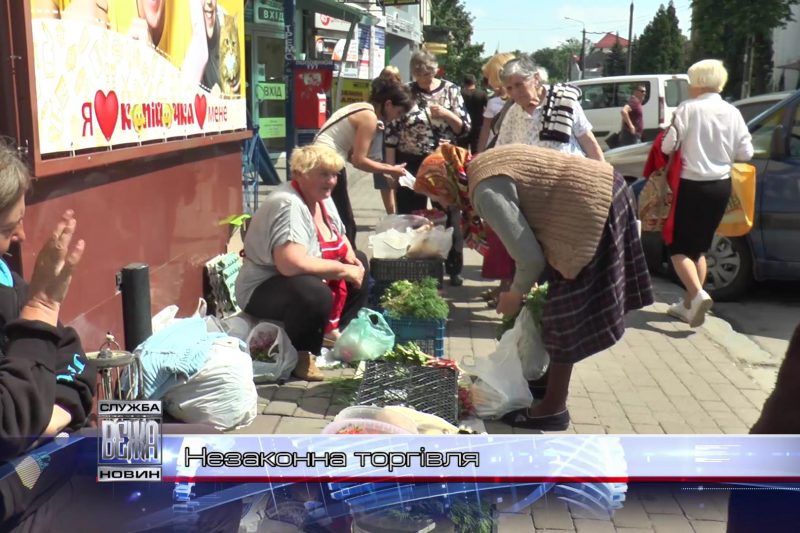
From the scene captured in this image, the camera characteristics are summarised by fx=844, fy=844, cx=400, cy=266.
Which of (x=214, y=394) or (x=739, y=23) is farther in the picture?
(x=739, y=23)

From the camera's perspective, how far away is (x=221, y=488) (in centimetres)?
150

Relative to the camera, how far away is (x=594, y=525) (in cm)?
156

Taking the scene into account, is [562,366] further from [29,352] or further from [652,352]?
[29,352]

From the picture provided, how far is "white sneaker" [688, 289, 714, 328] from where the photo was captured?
19.9ft

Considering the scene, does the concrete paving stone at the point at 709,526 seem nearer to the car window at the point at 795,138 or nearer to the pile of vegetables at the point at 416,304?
the pile of vegetables at the point at 416,304

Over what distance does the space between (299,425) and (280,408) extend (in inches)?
10.6

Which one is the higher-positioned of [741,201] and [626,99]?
[626,99]

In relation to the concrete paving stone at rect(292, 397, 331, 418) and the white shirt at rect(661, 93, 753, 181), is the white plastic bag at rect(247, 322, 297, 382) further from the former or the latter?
the white shirt at rect(661, 93, 753, 181)

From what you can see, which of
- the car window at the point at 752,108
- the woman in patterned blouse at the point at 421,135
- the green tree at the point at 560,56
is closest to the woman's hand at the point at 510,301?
the woman in patterned blouse at the point at 421,135

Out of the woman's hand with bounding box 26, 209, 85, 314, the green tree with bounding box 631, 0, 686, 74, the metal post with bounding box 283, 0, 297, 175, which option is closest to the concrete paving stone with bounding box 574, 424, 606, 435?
the woman's hand with bounding box 26, 209, 85, 314

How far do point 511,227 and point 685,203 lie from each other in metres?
2.96

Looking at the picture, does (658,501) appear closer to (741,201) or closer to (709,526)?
(709,526)

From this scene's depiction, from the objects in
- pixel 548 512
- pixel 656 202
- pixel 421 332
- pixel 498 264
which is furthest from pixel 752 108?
pixel 548 512

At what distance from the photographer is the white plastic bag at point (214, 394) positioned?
13.0 feet
